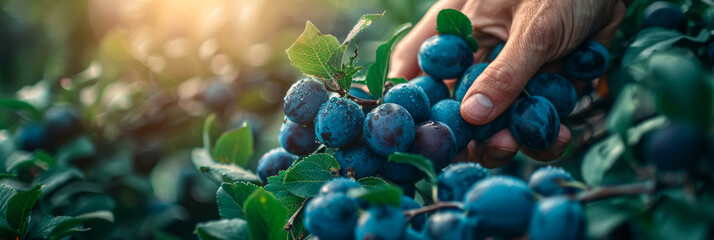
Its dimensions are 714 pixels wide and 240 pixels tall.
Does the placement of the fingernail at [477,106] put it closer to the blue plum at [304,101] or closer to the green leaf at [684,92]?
the blue plum at [304,101]

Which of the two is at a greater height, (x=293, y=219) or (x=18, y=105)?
(x=18, y=105)

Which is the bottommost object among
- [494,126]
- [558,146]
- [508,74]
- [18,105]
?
[558,146]

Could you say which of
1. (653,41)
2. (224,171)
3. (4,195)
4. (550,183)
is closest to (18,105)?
(4,195)

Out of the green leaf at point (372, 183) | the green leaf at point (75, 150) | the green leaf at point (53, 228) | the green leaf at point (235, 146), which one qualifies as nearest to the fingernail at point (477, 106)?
the green leaf at point (372, 183)

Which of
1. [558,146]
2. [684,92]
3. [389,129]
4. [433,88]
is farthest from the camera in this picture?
[558,146]

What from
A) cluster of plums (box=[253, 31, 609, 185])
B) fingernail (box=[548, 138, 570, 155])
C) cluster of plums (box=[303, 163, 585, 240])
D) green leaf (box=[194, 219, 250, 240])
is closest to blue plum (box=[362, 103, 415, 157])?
cluster of plums (box=[253, 31, 609, 185])

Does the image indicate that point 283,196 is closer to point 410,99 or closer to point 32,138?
point 410,99

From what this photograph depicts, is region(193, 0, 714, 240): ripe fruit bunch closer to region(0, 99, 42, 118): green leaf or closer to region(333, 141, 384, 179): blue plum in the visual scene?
region(333, 141, 384, 179): blue plum

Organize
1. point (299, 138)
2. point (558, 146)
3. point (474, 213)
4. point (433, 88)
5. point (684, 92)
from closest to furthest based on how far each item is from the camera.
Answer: point (684, 92) → point (474, 213) → point (299, 138) → point (433, 88) → point (558, 146)
